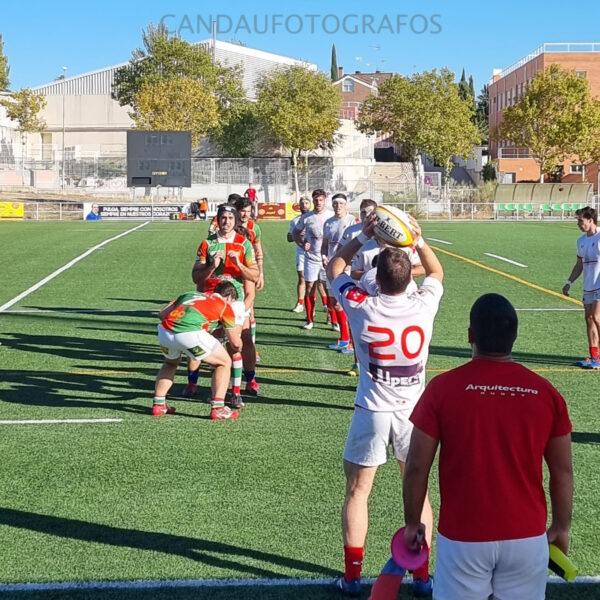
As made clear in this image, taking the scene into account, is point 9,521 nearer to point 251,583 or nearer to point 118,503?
point 118,503

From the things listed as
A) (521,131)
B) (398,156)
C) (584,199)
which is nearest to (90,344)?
(584,199)

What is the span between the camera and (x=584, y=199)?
5422 cm

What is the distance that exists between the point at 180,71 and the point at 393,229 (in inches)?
2799

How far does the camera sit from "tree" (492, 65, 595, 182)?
60.8 metres

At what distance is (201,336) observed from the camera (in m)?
7.99

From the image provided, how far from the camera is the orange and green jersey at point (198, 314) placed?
7965mm

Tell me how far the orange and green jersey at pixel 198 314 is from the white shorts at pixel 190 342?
4cm

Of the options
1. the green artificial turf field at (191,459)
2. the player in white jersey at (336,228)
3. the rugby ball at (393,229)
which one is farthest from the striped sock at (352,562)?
the player in white jersey at (336,228)

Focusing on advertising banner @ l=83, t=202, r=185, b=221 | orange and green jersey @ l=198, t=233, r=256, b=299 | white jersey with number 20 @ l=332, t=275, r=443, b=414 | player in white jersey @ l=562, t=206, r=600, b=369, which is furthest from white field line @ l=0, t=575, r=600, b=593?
advertising banner @ l=83, t=202, r=185, b=221

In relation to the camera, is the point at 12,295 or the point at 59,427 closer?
the point at 59,427

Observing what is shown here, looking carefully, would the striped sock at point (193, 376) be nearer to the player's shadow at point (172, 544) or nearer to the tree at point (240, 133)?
the player's shadow at point (172, 544)

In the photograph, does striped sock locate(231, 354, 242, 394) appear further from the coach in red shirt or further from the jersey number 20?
the coach in red shirt

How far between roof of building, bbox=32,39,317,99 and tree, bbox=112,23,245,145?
4449mm

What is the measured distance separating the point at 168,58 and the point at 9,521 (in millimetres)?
70863
